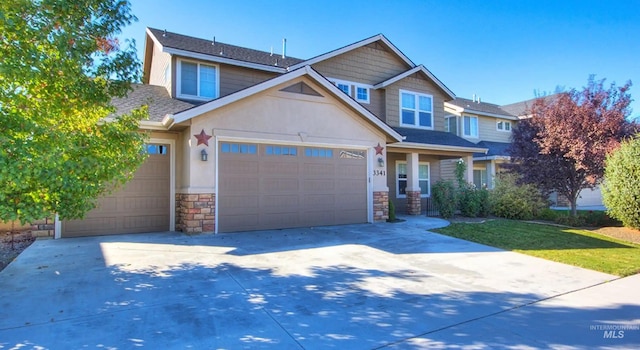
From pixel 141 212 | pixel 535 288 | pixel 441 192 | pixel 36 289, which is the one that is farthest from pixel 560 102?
pixel 36 289

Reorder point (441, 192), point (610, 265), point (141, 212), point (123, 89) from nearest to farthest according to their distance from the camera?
point (123, 89) < point (610, 265) < point (141, 212) < point (441, 192)

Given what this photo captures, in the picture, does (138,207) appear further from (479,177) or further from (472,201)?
(479,177)

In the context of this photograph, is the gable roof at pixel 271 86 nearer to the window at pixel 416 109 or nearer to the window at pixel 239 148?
the window at pixel 239 148

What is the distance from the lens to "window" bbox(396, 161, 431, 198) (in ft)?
51.9

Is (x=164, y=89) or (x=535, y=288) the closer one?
(x=535, y=288)

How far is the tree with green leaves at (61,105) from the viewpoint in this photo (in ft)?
12.8

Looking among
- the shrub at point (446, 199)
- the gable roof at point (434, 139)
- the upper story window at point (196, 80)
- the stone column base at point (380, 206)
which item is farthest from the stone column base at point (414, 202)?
the upper story window at point (196, 80)

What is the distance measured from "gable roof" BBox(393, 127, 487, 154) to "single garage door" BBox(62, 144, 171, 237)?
28.9ft

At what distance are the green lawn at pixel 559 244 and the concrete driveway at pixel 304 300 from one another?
61cm

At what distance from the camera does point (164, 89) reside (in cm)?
1249

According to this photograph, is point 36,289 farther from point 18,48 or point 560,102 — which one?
point 560,102

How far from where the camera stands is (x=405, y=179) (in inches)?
630

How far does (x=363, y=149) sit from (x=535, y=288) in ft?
24.1
